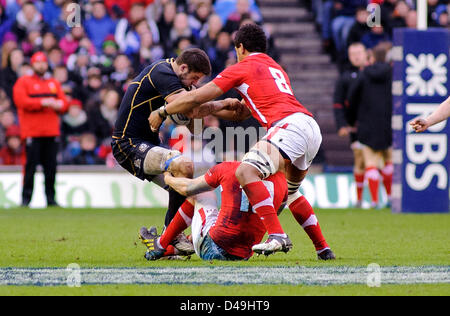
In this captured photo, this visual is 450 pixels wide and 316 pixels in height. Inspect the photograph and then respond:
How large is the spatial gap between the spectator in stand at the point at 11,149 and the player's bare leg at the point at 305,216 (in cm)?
977

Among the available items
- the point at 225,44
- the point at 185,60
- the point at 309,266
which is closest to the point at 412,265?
the point at 309,266

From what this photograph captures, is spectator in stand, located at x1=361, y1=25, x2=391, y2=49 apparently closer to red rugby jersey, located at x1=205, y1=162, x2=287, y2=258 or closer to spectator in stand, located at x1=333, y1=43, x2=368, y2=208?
spectator in stand, located at x1=333, y1=43, x2=368, y2=208

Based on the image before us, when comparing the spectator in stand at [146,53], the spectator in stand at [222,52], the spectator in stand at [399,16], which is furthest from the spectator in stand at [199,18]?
the spectator in stand at [399,16]

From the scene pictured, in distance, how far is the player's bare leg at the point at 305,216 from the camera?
332 inches

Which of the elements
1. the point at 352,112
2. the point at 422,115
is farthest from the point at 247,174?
the point at 352,112

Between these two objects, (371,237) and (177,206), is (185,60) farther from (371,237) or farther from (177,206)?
(371,237)

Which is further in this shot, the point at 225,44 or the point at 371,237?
the point at 225,44

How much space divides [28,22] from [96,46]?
4.69 ft
